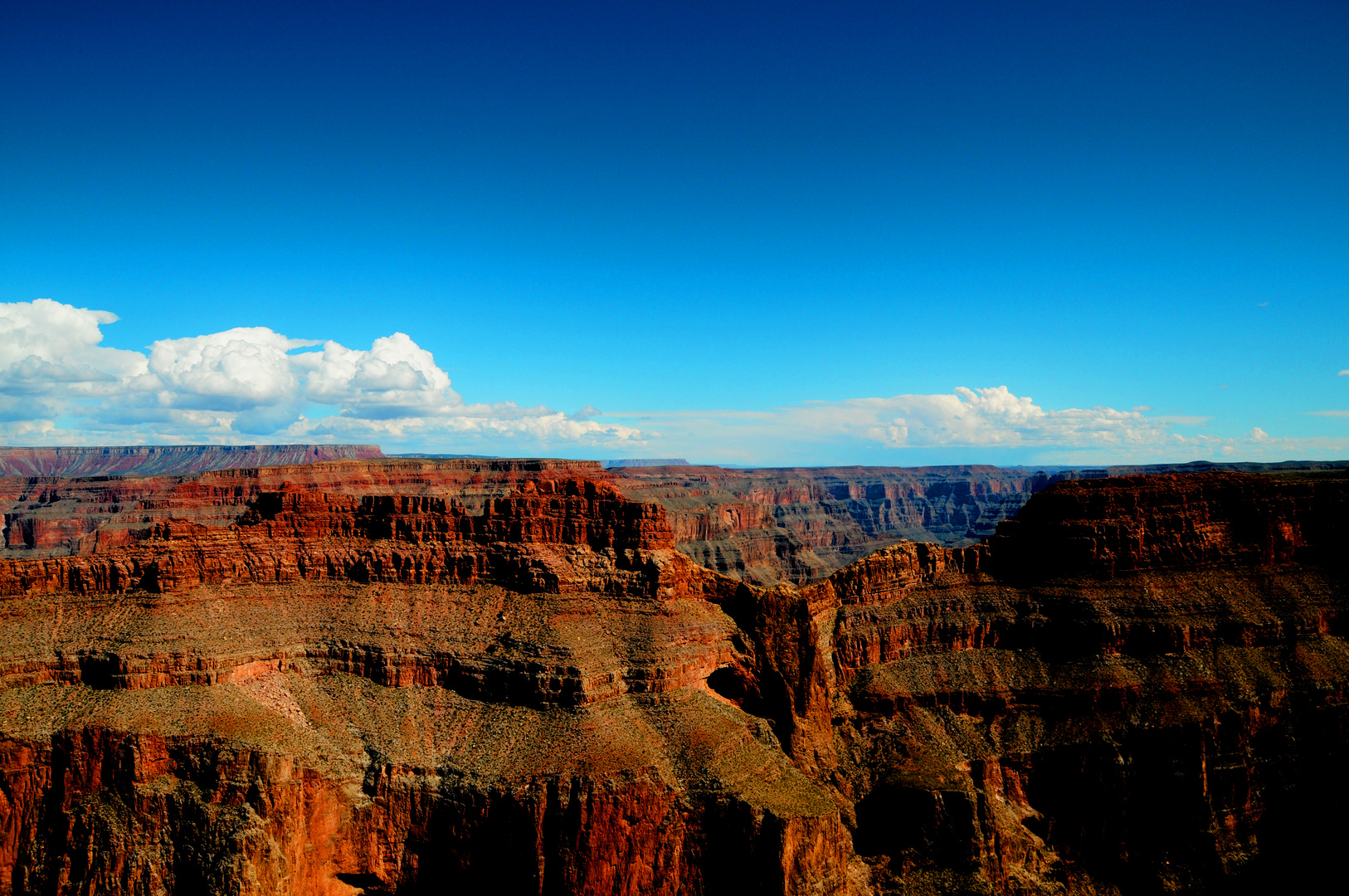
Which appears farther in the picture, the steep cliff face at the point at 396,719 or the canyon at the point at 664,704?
the canyon at the point at 664,704

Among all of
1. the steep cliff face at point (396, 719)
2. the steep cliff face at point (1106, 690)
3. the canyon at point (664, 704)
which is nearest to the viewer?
the steep cliff face at point (396, 719)

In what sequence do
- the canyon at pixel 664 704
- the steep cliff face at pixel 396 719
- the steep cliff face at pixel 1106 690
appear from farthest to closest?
1. the steep cliff face at pixel 1106 690
2. the canyon at pixel 664 704
3. the steep cliff face at pixel 396 719

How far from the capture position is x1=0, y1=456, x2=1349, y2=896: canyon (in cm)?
4581

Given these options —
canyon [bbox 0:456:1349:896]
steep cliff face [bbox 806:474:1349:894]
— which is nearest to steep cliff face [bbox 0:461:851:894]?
canyon [bbox 0:456:1349:896]

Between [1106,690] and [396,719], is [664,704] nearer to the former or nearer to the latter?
[396,719]

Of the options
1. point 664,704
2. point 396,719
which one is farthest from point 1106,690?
point 396,719

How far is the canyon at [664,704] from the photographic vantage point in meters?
45.8

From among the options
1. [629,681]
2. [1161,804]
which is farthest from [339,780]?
[1161,804]

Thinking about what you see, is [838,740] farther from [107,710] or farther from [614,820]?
[107,710]

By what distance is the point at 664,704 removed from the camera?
53.5 metres

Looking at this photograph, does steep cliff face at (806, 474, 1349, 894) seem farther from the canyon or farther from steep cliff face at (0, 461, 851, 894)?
steep cliff face at (0, 461, 851, 894)

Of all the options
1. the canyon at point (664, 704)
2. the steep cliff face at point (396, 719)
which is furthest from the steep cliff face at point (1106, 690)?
the steep cliff face at point (396, 719)

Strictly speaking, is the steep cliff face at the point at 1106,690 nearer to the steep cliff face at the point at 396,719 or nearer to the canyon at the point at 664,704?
the canyon at the point at 664,704

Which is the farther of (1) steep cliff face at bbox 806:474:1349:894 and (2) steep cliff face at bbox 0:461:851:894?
(1) steep cliff face at bbox 806:474:1349:894
